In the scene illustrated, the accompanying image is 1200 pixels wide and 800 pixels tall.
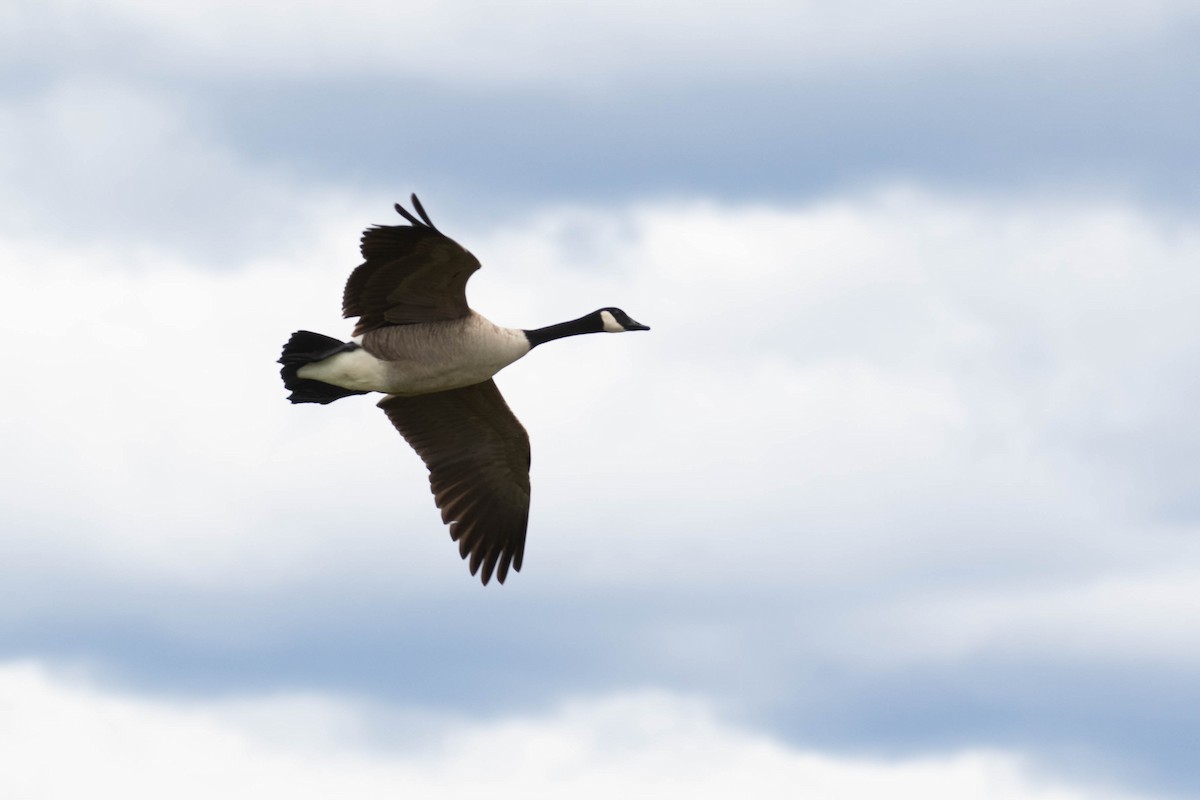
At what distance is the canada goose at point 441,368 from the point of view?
1647 centimetres

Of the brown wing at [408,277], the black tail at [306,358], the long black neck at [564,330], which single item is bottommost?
the black tail at [306,358]

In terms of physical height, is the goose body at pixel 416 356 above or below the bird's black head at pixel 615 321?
below

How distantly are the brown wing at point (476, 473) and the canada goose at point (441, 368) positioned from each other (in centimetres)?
1

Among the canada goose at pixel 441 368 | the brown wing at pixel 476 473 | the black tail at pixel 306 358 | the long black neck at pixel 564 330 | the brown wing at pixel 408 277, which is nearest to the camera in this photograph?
the brown wing at pixel 408 277

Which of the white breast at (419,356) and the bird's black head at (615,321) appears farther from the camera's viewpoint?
the bird's black head at (615,321)

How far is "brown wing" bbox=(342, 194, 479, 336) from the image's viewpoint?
15.9 metres

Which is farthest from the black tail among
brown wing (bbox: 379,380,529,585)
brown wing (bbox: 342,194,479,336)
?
brown wing (bbox: 379,380,529,585)

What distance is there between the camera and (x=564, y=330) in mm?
18703

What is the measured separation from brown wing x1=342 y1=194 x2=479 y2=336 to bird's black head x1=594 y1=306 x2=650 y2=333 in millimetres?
2609

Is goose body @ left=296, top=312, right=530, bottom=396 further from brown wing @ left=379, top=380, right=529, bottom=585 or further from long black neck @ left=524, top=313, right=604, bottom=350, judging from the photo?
brown wing @ left=379, top=380, right=529, bottom=585

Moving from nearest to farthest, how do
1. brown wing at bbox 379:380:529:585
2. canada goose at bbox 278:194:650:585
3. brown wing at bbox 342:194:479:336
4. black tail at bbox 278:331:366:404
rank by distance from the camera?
1. brown wing at bbox 342:194:479:336
2. canada goose at bbox 278:194:650:585
3. black tail at bbox 278:331:366:404
4. brown wing at bbox 379:380:529:585

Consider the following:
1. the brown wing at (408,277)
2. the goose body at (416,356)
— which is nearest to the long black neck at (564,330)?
the goose body at (416,356)

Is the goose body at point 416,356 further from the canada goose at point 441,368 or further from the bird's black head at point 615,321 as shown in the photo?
the bird's black head at point 615,321

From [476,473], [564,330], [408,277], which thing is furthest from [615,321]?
[408,277]
